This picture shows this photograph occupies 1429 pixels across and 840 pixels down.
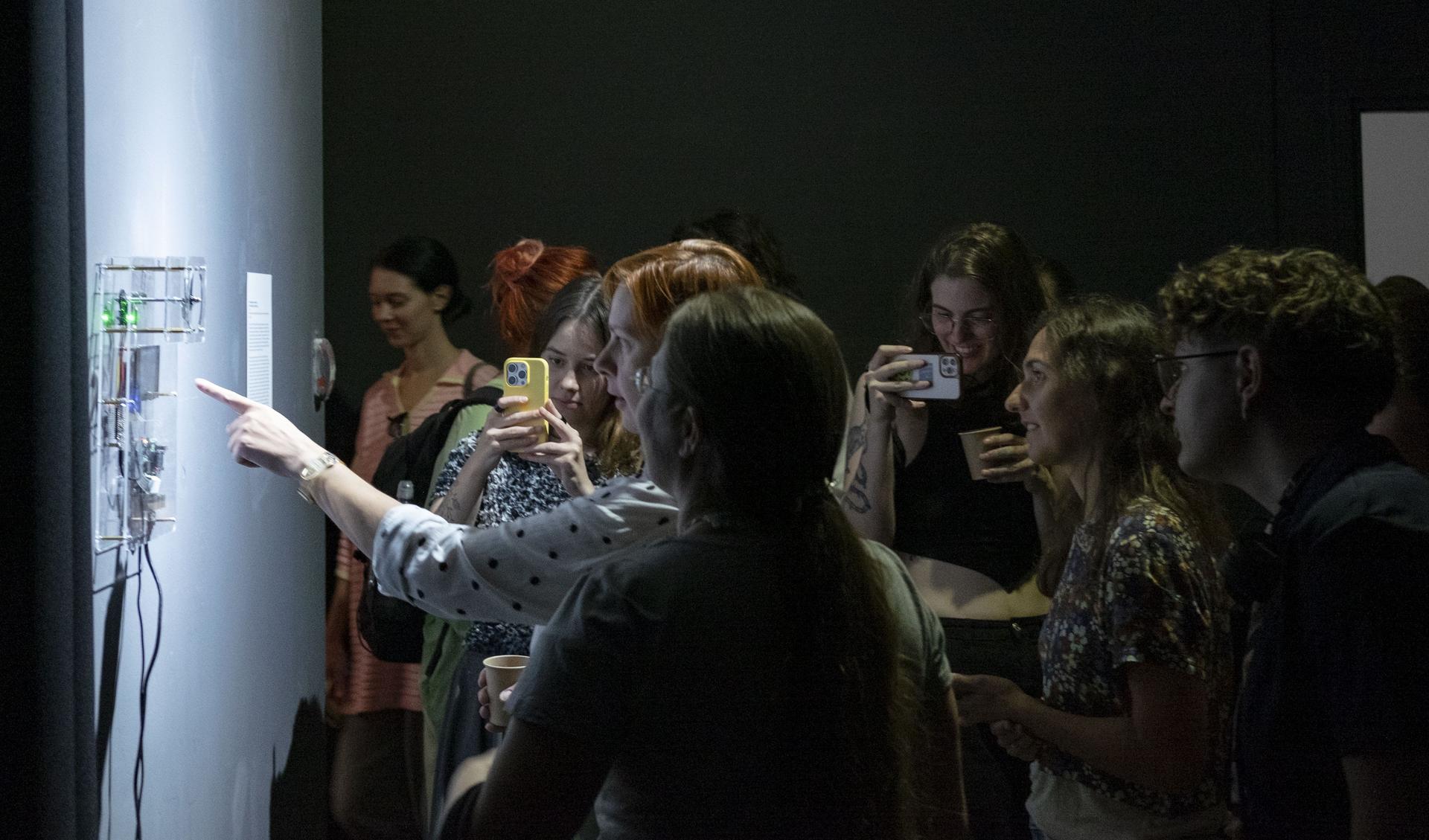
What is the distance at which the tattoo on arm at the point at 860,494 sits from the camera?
2533mm

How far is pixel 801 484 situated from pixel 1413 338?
133 cm

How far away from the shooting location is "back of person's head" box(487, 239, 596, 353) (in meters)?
2.61

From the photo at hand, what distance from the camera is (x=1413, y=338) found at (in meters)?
2.01

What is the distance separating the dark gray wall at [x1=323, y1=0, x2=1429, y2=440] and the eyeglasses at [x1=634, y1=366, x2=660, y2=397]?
2.29 meters

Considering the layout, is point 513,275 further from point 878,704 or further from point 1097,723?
point 878,704

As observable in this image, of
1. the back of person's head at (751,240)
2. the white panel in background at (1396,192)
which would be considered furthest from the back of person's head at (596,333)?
the white panel in background at (1396,192)

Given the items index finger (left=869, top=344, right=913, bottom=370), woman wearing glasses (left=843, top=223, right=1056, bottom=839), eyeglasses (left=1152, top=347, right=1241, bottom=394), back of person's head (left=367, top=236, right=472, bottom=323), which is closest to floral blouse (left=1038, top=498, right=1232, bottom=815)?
eyeglasses (left=1152, top=347, right=1241, bottom=394)

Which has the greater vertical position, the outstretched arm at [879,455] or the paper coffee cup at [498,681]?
the outstretched arm at [879,455]

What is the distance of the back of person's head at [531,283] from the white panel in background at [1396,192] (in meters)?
2.34

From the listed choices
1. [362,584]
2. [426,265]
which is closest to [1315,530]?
[362,584]

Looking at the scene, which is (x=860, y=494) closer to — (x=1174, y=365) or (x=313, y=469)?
(x=1174, y=365)

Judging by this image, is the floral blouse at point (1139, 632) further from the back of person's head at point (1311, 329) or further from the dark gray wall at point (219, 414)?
the dark gray wall at point (219, 414)

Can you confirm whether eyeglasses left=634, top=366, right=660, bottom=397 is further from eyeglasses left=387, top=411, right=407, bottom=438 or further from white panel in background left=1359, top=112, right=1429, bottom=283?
white panel in background left=1359, top=112, right=1429, bottom=283

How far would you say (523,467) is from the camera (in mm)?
2232
